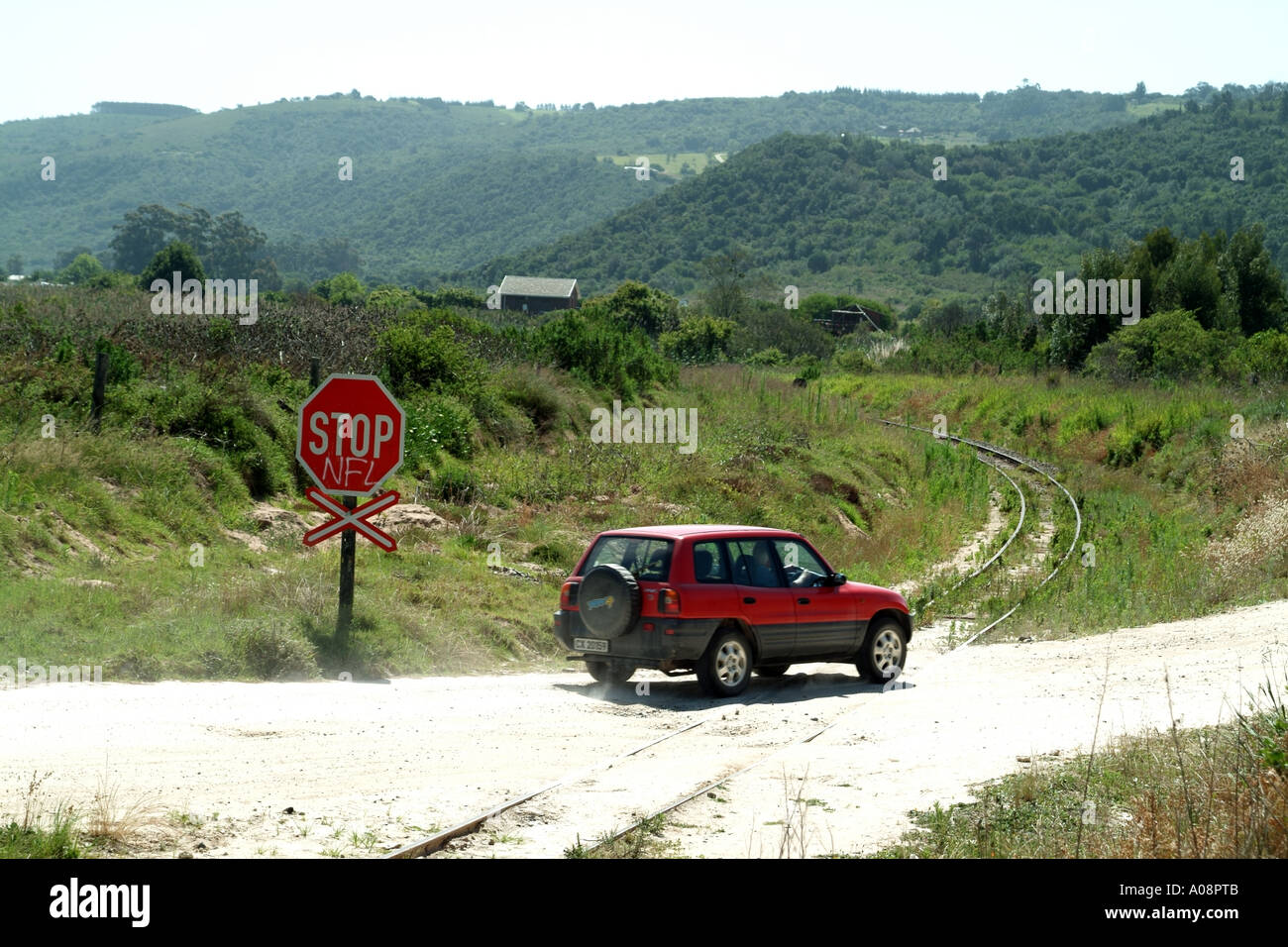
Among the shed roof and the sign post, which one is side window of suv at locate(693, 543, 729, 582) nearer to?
the sign post

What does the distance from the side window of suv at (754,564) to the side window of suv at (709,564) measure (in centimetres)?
14

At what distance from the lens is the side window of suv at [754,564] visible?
514 inches

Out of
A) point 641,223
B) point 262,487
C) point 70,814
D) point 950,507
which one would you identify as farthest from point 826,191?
point 70,814

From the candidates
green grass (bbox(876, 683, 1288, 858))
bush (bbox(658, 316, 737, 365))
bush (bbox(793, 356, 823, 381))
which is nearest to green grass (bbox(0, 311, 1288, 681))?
green grass (bbox(876, 683, 1288, 858))

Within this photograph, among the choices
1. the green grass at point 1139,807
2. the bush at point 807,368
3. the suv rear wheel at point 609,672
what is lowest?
the suv rear wheel at point 609,672

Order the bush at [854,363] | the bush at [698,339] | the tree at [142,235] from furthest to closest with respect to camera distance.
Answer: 1. the tree at [142,235]
2. the bush at [698,339]
3. the bush at [854,363]

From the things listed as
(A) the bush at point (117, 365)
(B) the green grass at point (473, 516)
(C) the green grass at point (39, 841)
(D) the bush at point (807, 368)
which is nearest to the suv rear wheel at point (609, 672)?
(B) the green grass at point (473, 516)

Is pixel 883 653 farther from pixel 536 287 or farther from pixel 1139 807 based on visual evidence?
pixel 536 287

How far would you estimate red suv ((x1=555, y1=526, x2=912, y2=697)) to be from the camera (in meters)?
12.4

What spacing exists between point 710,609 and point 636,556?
1.01 metres

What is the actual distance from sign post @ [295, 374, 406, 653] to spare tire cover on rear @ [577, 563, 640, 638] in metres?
2.52

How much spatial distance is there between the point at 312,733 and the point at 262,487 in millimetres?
10978

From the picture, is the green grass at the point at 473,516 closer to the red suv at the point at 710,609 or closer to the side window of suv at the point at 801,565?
the red suv at the point at 710,609
